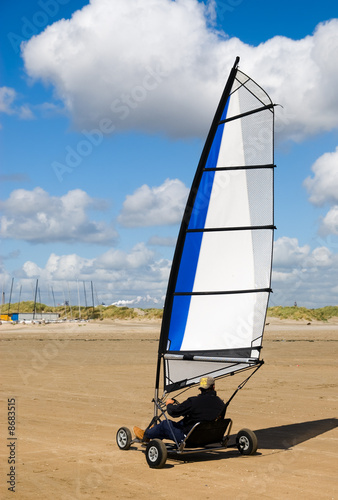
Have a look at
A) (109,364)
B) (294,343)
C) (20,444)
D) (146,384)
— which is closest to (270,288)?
(20,444)

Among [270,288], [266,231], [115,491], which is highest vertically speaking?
[266,231]

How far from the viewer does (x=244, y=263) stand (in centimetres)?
877

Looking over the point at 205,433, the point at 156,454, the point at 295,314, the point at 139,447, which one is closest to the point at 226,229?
the point at 205,433

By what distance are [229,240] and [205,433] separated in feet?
8.53

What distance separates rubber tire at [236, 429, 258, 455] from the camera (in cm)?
815

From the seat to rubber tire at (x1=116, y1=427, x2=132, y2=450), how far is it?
105 cm

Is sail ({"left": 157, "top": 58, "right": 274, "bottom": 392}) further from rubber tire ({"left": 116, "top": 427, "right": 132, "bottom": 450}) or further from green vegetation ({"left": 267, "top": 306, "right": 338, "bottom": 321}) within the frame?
green vegetation ({"left": 267, "top": 306, "right": 338, "bottom": 321})

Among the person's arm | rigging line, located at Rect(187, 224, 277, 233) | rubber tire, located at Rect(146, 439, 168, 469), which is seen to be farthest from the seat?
rigging line, located at Rect(187, 224, 277, 233)

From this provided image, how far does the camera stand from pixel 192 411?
25.3 feet

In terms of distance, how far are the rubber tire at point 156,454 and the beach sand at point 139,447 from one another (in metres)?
0.11

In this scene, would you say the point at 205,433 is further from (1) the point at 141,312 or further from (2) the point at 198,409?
(1) the point at 141,312

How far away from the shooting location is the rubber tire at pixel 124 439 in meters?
8.52

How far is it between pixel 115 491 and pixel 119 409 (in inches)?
214

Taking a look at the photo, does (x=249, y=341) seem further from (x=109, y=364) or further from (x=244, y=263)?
(x=109, y=364)
